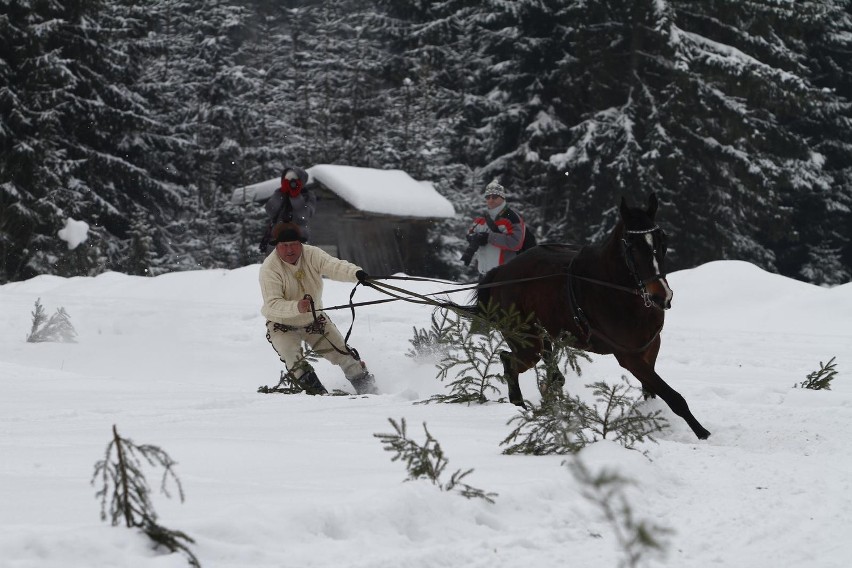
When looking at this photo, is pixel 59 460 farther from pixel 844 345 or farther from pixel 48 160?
pixel 48 160

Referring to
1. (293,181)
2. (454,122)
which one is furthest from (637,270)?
(454,122)

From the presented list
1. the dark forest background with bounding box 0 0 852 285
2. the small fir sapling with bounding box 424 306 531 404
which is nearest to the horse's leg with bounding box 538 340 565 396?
the small fir sapling with bounding box 424 306 531 404

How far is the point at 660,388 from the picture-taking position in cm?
610

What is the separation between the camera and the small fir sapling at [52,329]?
38.1 ft

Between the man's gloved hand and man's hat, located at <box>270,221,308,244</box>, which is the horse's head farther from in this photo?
the man's gloved hand

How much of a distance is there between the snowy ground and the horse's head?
882mm

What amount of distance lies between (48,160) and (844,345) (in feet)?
72.3

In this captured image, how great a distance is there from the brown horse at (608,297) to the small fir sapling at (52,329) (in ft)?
21.7

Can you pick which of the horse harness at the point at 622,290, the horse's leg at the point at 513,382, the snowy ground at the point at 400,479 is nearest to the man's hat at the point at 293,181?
the snowy ground at the point at 400,479

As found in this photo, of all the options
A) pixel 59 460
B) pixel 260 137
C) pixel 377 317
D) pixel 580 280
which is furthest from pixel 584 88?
pixel 59 460

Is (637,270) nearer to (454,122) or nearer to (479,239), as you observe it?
(479,239)

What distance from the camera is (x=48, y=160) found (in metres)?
26.2

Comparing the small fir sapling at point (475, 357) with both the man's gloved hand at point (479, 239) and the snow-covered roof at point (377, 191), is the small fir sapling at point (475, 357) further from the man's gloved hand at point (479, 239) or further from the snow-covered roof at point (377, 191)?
the snow-covered roof at point (377, 191)

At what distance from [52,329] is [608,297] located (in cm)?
795
